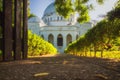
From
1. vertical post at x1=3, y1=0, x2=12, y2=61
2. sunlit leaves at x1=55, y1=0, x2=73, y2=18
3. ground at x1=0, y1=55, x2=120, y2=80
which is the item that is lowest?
ground at x1=0, y1=55, x2=120, y2=80

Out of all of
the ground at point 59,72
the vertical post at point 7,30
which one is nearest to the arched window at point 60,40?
the vertical post at point 7,30

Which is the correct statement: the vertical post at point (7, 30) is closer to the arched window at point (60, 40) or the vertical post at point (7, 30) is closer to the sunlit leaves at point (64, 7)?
the sunlit leaves at point (64, 7)

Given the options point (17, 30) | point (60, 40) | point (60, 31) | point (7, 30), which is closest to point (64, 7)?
point (17, 30)

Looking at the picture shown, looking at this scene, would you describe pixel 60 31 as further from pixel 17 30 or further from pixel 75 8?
pixel 17 30

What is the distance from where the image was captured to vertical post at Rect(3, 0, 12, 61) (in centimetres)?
896

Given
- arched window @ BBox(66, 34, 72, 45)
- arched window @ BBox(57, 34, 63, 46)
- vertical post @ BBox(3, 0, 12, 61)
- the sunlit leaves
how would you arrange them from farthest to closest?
arched window @ BBox(57, 34, 63, 46) → arched window @ BBox(66, 34, 72, 45) → the sunlit leaves → vertical post @ BBox(3, 0, 12, 61)

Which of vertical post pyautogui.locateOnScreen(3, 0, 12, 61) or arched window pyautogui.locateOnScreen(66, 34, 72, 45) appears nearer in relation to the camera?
vertical post pyautogui.locateOnScreen(3, 0, 12, 61)

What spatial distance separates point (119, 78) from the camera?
428 centimetres

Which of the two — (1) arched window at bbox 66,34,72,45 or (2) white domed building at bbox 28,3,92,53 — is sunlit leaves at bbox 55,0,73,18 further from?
(1) arched window at bbox 66,34,72,45

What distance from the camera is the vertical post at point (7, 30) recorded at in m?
8.96

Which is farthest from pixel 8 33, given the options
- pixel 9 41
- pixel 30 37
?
pixel 30 37

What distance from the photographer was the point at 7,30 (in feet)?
29.9

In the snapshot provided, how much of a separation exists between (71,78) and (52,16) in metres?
110

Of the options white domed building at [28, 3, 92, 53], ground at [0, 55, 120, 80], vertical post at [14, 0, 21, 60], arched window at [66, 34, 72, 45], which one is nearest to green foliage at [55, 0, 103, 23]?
vertical post at [14, 0, 21, 60]
